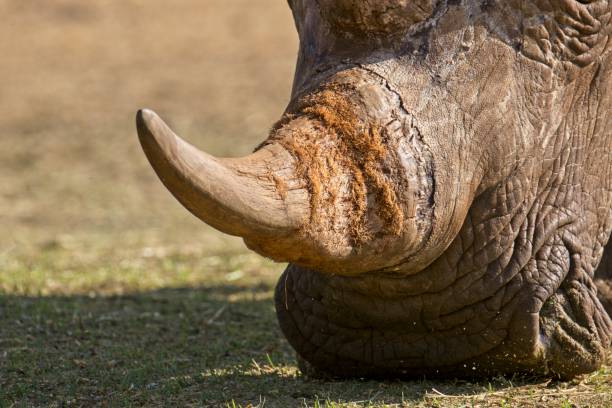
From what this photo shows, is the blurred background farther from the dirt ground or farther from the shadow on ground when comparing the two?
the shadow on ground

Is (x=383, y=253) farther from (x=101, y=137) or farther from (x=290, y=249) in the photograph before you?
(x=101, y=137)

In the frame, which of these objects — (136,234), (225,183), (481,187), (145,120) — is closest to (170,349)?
(481,187)

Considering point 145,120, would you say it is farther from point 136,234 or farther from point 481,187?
point 136,234

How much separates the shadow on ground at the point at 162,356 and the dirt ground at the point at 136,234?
0.01 meters

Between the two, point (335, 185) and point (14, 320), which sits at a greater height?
point (335, 185)

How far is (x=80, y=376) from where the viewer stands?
4.73 meters

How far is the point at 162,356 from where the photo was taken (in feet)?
16.8

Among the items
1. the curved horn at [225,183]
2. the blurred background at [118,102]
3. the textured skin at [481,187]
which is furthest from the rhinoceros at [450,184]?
the blurred background at [118,102]

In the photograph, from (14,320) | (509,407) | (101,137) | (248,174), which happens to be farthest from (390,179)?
(101,137)

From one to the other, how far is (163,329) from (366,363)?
1662 mm

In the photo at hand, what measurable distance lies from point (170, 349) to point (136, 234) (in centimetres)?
416

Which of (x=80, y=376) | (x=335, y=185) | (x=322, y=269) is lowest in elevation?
(x=80, y=376)

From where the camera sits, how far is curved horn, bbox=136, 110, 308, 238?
2996 mm

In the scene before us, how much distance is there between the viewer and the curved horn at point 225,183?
3.00 m
